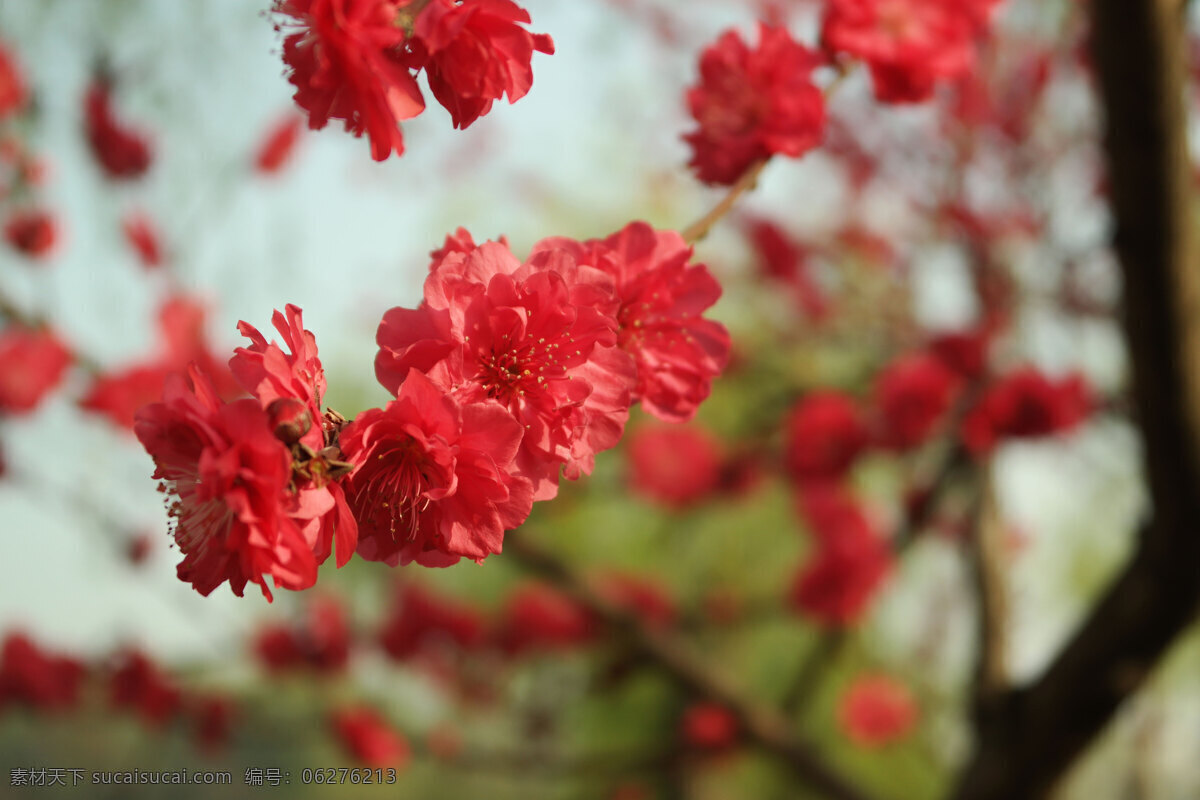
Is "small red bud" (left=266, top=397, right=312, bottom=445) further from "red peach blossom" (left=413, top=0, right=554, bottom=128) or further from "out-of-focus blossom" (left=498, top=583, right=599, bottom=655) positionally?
"out-of-focus blossom" (left=498, top=583, right=599, bottom=655)

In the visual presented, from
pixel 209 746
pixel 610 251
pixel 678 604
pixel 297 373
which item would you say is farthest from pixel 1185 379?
Result: pixel 678 604

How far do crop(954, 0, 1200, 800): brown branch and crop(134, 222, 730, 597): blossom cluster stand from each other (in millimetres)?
941

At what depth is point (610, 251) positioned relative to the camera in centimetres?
61

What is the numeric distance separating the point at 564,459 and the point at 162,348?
6.73 feet

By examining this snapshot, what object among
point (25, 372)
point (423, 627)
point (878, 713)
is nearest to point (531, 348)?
point (25, 372)

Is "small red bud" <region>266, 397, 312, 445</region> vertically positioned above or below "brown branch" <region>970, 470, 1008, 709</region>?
below

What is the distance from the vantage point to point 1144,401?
4.41ft

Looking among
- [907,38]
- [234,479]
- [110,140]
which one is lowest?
[234,479]

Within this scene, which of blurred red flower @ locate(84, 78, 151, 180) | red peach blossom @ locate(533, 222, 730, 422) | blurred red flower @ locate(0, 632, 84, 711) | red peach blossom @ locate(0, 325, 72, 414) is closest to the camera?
red peach blossom @ locate(533, 222, 730, 422)

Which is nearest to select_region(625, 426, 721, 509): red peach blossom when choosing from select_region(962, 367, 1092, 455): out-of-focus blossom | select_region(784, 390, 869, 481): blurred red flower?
select_region(784, 390, 869, 481): blurred red flower

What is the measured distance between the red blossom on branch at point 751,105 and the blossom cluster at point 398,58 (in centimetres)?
32

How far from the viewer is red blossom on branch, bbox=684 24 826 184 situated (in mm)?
797

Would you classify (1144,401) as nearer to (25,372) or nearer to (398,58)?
(398,58)

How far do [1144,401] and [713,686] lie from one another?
1.30 m
